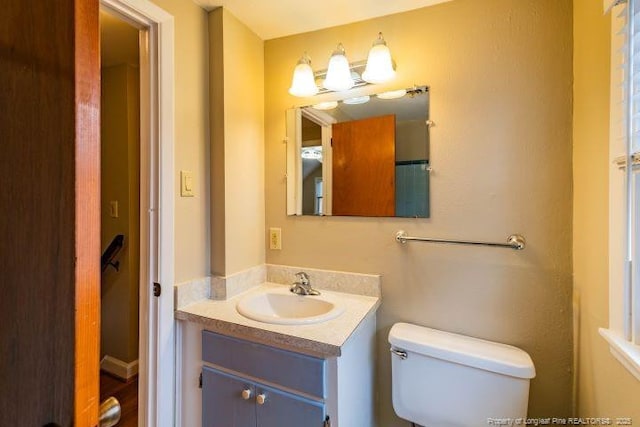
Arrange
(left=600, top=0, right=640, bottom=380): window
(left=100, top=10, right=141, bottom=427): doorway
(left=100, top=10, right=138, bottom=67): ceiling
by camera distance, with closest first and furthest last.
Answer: (left=600, top=0, right=640, bottom=380): window, (left=100, top=10, right=138, bottom=67): ceiling, (left=100, top=10, right=141, bottom=427): doorway

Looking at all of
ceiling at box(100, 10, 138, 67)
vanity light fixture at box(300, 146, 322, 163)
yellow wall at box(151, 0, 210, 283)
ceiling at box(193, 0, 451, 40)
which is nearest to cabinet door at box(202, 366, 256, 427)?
yellow wall at box(151, 0, 210, 283)

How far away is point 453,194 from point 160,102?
1.28 metres

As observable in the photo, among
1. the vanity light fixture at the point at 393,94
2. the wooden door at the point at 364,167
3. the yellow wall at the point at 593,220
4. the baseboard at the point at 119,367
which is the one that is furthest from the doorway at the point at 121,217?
the yellow wall at the point at 593,220

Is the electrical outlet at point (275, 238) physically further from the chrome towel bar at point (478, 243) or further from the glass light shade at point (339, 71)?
the glass light shade at point (339, 71)

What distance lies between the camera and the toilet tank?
1.06 m

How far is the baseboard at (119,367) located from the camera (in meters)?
2.04

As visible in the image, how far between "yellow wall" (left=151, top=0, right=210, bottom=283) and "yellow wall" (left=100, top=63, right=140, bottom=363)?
96 cm

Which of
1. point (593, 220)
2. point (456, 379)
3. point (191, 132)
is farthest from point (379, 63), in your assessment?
point (456, 379)

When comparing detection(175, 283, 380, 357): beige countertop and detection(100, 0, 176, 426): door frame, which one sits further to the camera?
detection(100, 0, 176, 426): door frame

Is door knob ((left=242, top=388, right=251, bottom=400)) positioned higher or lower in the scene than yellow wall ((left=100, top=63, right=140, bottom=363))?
lower

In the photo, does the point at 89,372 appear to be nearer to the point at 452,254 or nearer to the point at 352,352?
the point at 352,352

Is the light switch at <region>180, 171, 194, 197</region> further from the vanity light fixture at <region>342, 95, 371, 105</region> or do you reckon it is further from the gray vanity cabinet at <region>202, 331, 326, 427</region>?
the vanity light fixture at <region>342, 95, 371, 105</region>

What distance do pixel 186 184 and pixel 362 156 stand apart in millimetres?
831

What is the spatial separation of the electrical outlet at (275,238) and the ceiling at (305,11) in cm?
106
